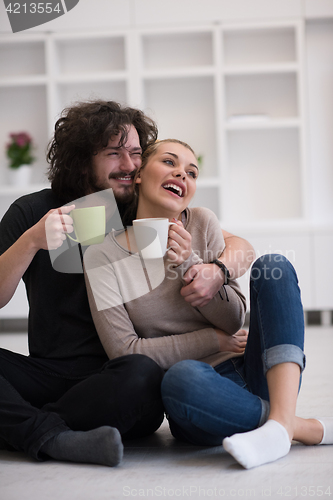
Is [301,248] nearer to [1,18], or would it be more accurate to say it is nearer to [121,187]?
[121,187]

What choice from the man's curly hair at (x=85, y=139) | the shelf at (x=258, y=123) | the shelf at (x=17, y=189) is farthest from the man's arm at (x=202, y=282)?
the shelf at (x=17, y=189)

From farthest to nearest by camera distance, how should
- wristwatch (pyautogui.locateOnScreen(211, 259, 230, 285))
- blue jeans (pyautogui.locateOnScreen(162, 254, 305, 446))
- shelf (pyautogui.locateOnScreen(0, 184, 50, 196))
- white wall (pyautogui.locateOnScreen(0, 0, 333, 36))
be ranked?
shelf (pyautogui.locateOnScreen(0, 184, 50, 196)) → white wall (pyautogui.locateOnScreen(0, 0, 333, 36)) → wristwatch (pyautogui.locateOnScreen(211, 259, 230, 285)) → blue jeans (pyautogui.locateOnScreen(162, 254, 305, 446))

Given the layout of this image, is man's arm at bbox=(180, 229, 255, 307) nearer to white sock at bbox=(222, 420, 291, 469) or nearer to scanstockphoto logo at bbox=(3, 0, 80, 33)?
white sock at bbox=(222, 420, 291, 469)

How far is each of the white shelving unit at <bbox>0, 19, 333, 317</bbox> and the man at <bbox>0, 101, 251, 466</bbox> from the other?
2.01 meters

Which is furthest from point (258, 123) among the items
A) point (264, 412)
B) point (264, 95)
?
point (264, 412)

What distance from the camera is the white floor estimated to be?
0.97 m

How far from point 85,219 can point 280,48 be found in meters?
2.95

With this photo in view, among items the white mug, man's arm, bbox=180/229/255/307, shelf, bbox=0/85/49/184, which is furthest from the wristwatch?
shelf, bbox=0/85/49/184

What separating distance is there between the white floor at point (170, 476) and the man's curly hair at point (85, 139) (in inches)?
28.2

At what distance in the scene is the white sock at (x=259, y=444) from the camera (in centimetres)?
103

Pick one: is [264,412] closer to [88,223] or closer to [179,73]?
[88,223]

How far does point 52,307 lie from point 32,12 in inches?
113

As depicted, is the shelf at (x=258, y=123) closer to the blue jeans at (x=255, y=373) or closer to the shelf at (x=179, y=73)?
the shelf at (x=179, y=73)

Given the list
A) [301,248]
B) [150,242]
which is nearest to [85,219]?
[150,242]
